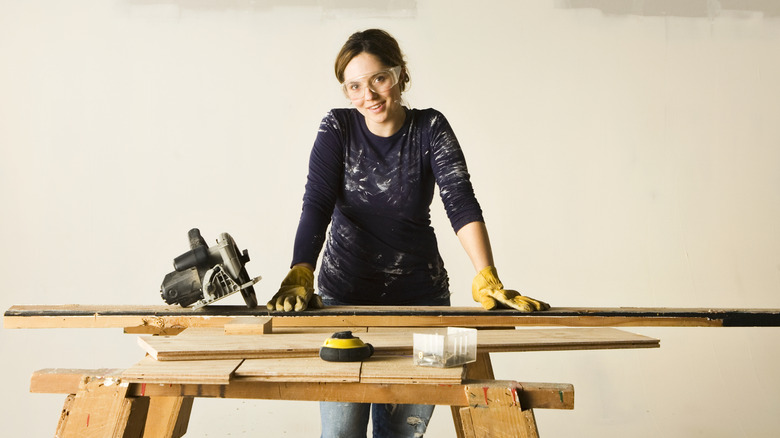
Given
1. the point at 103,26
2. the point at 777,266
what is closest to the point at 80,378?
the point at 103,26

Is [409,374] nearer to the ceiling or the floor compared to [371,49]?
nearer to the floor

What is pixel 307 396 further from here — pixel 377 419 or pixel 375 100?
pixel 375 100

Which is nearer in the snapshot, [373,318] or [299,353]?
[299,353]

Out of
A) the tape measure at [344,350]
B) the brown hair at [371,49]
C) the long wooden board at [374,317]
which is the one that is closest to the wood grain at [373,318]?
the long wooden board at [374,317]

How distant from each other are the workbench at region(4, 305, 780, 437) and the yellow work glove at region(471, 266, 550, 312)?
0.06m

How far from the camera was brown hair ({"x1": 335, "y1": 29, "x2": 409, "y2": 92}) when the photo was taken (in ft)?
7.29

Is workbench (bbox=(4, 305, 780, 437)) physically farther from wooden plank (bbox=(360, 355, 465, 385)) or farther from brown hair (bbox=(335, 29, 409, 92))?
brown hair (bbox=(335, 29, 409, 92))

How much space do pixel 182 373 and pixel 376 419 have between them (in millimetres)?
933

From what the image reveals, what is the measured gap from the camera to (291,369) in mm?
1372

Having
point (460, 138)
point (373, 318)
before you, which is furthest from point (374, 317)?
point (460, 138)

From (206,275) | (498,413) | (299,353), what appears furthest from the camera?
(206,275)

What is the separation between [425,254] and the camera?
7.56 feet

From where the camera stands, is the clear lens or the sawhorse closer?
the sawhorse

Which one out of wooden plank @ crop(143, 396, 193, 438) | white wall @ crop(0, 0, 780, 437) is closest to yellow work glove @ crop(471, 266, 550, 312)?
wooden plank @ crop(143, 396, 193, 438)
